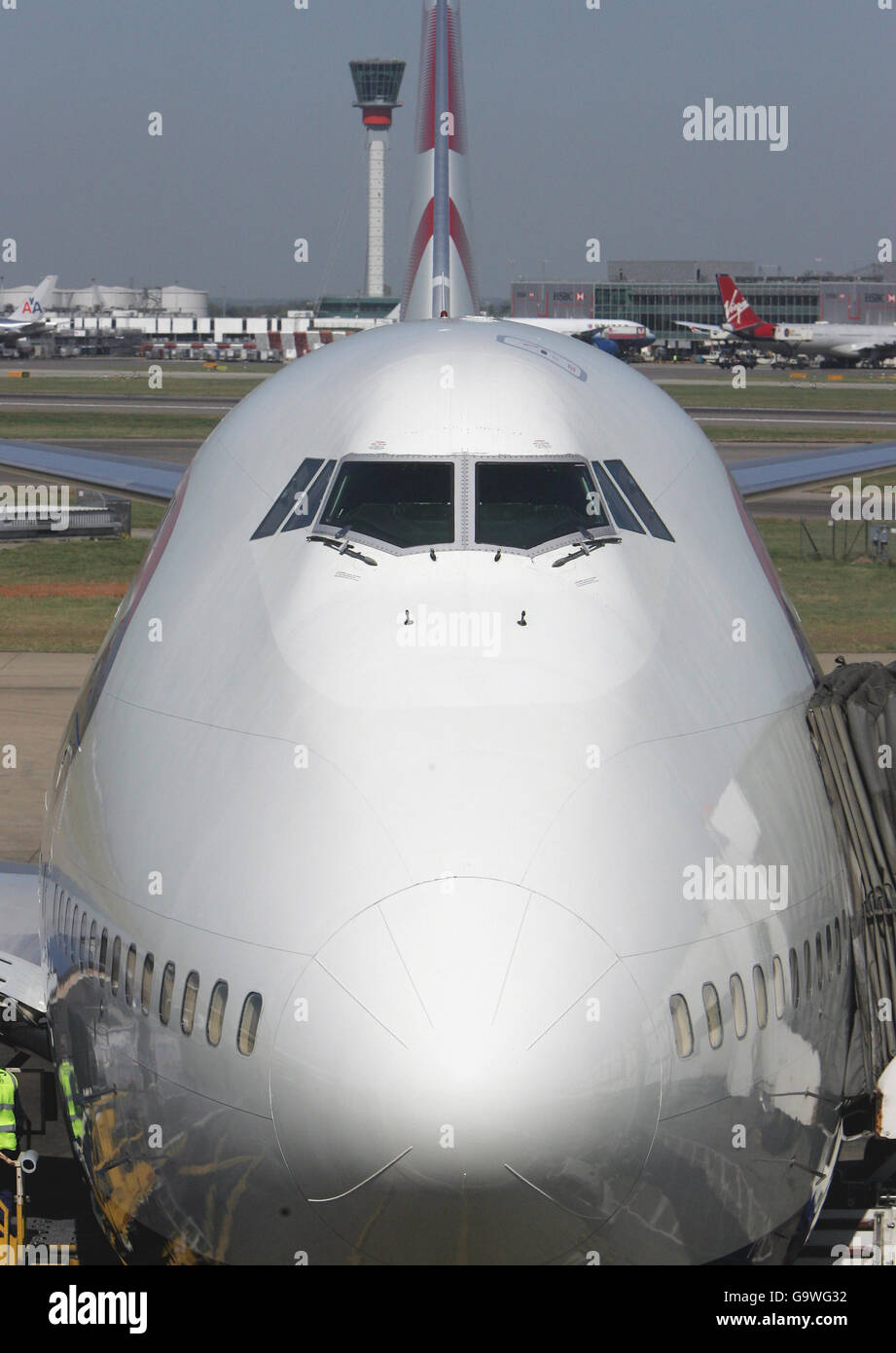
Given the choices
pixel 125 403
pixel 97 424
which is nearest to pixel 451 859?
pixel 97 424

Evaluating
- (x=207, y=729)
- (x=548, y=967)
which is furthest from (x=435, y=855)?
(x=207, y=729)

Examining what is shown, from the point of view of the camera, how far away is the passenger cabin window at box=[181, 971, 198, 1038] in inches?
280

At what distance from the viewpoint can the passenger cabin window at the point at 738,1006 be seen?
7141mm

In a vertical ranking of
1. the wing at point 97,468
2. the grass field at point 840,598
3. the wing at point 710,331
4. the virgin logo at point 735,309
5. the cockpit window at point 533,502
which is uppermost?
the wing at point 710,331

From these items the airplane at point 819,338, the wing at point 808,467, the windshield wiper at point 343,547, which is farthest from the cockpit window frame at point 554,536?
the airplane at point 819,338

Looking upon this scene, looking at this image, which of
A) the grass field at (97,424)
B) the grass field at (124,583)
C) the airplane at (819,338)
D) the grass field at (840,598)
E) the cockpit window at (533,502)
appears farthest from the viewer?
the airplane at (819,338)

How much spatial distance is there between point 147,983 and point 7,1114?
13.7 ft

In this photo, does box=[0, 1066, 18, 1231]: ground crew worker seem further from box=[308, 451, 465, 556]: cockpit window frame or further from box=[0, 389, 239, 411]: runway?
box=[0, 389, 239, 411]: runway

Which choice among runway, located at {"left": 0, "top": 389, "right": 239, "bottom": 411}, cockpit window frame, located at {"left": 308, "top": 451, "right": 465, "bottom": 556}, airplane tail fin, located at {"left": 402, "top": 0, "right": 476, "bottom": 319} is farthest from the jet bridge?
runway, located at {"left": 0, "top": 389, "right": 239, "bottom": 411}

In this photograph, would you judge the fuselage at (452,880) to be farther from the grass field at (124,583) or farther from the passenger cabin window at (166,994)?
the grass field at (124,583)

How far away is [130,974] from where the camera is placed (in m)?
7.61

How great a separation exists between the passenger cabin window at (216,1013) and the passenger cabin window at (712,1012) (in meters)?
2.02
